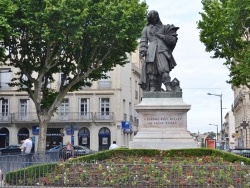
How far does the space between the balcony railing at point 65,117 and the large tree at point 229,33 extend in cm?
2341

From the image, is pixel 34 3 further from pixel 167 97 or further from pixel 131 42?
pixel 167 97

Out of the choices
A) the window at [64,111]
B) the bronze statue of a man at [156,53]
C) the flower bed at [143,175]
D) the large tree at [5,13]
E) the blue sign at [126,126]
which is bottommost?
the flower bed at [143,175]

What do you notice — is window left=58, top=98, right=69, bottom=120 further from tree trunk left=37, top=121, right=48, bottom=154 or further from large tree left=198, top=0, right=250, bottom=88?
large tree left=198, top=0, right=250, bottom=88

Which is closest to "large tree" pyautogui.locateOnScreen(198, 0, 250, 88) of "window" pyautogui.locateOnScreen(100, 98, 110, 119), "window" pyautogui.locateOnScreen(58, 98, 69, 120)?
"window" pyautogui.locateOnScreen(100, 98, 110, 119)

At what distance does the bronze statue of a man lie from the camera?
1839cm

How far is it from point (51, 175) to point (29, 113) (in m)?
42.4

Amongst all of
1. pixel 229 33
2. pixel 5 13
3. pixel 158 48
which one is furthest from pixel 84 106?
pixel 158 48

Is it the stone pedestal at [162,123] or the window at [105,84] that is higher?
the window at [105,84]

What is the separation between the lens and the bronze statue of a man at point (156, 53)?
18391 mm

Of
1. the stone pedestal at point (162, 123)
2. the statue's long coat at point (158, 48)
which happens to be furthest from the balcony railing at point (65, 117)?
the stone pedestal at point (162, 123)

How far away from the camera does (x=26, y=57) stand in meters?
32.4

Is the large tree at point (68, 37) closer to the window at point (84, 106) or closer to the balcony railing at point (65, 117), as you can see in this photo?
the balcony railing at point (65, 117)

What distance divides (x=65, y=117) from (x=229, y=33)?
1120 inches

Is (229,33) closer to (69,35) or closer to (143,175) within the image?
(69,35)
